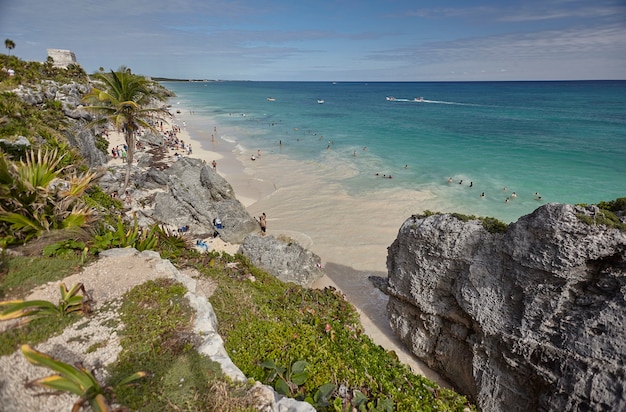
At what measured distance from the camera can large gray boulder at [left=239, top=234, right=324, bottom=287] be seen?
14.8m

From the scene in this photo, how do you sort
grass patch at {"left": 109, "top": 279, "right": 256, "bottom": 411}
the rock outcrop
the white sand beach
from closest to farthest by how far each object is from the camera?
grass patch at {"left": 109, "top": 279, "right": 256, "bottom": 411}
the rock outcrop
the white sand beach

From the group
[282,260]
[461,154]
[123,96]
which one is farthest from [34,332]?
[461,154]

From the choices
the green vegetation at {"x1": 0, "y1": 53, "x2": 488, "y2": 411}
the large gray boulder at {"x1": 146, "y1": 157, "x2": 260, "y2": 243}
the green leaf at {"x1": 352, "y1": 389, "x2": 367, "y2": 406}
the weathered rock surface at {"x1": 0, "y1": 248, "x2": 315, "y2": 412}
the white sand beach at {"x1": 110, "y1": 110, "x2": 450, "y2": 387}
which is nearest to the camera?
the weathered rock surface at {"x1": 0, "y1": 248, "x2": 315, "y2": 412}

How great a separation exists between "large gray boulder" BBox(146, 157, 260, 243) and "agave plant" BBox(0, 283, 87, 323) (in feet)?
41.4

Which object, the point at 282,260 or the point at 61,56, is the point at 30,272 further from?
the point at 61,56

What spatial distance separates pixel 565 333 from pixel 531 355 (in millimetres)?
979

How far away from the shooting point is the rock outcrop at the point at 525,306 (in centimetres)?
685

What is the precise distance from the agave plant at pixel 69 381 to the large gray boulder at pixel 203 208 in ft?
47.1

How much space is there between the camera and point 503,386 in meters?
8.48

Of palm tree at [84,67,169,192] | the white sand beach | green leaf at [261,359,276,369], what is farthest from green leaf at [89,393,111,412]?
palm tree at [84,67,169,192]

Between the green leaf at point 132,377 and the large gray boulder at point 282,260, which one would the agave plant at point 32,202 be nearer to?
the green leaf at point 132,377

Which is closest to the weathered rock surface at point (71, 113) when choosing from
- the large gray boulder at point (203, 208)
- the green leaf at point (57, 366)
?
the large gray boulder at point (203, 208)

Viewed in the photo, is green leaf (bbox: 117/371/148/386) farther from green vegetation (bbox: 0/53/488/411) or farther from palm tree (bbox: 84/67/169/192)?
palm tree (bbox: 84/67/169/192)

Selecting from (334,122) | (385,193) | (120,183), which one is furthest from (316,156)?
(334,122)
